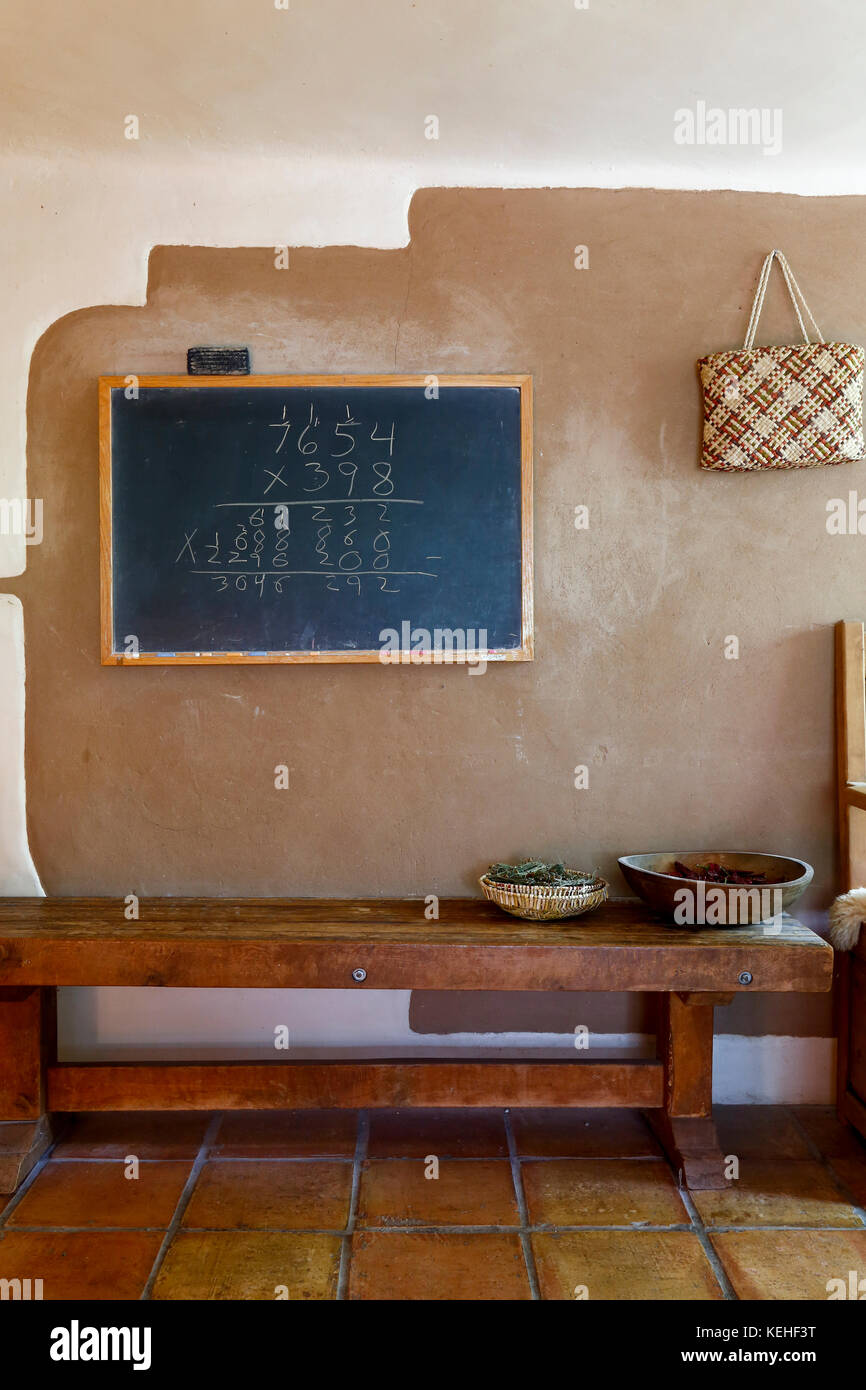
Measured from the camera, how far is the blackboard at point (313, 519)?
294cm

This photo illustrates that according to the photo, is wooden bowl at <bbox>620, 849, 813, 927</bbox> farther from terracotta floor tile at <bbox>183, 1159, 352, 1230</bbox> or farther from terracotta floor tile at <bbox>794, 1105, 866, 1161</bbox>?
terracotta floor tile at <bbox>183, 1159, 352, 1230</bbox>

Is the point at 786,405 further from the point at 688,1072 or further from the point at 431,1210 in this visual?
the point at 431,1210

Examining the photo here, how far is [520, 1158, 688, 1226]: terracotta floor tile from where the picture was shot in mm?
2459

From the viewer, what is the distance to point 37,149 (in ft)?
9.50

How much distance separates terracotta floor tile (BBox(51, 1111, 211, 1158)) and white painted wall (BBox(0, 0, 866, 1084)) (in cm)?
31

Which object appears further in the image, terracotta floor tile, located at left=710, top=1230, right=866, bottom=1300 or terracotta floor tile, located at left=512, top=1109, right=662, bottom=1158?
terracotta floor tile, located at left=512, top=1109, right=662, bottom=1158

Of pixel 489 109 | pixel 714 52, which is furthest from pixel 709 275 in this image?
pixel 489 109

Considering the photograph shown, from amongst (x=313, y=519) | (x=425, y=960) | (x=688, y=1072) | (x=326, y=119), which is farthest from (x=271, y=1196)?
(x=326, y=119)

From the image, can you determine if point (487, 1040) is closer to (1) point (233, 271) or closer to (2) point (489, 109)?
(1) point (233, 271)

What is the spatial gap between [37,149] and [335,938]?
2556 mm

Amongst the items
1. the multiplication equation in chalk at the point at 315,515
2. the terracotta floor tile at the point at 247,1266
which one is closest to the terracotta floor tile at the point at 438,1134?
the terracotta floor tile at the point at 247,1266

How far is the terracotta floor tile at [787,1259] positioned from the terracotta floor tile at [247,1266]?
3.17ft

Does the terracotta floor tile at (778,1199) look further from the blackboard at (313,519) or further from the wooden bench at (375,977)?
the blackboard at (313,519)

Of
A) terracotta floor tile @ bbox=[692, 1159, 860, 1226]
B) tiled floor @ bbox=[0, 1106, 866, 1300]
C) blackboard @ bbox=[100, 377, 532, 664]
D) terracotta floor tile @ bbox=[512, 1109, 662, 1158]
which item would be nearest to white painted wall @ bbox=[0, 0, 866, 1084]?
blackboard @ bbox=[100, 377, 532, 664]
